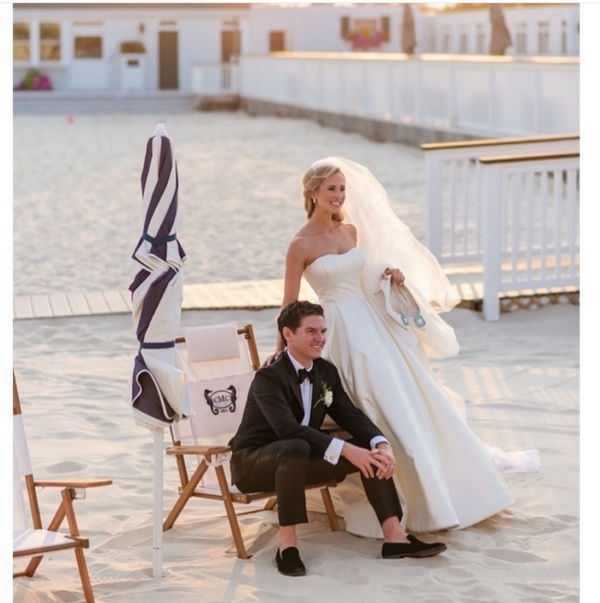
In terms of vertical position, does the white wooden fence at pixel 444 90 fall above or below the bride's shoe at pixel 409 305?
above

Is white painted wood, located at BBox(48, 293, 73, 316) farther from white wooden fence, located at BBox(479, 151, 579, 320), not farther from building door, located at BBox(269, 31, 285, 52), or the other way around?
building door, located at BBox(269, 31, 285, 52)

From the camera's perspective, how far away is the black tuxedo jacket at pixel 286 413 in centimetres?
549

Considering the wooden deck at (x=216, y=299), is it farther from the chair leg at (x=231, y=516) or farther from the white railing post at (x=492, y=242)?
the chair leg at (x=231, y=516)

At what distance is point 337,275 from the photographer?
5961 mm

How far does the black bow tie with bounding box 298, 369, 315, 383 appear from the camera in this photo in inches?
221

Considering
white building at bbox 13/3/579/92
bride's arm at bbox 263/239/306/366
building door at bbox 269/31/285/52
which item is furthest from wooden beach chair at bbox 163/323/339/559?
building door at bbox 269/31/285/52

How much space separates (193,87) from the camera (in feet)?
133

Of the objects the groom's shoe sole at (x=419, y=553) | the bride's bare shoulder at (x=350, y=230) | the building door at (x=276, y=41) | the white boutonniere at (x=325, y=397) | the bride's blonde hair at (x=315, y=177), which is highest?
the building door at (x=276, y=41)

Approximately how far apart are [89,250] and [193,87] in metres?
27.0

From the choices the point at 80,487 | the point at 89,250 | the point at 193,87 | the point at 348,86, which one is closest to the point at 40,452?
the point at 80,487

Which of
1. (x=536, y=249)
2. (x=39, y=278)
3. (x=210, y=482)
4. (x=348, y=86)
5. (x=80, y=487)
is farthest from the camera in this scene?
(x=348, y=86)

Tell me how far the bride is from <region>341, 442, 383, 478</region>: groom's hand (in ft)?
1.03

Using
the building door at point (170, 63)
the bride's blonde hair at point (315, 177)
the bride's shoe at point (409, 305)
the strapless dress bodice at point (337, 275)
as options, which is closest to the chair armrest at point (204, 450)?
the strapless dress bodice at point (337, 275)
